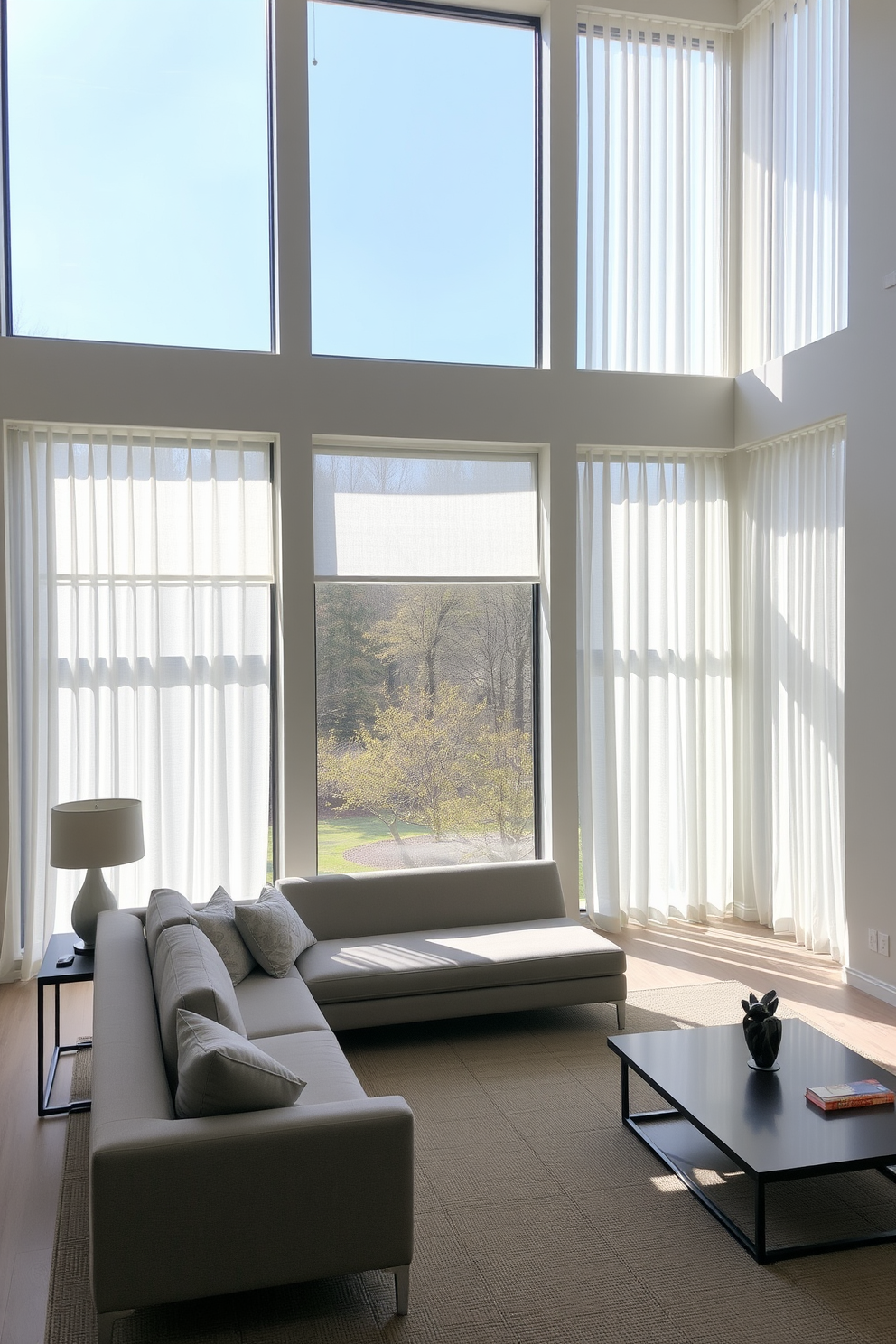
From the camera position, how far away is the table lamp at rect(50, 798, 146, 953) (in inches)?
175

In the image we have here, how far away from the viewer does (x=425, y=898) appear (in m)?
5.40

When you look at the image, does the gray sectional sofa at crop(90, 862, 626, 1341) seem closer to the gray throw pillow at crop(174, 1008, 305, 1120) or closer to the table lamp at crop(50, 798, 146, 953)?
the gray throw pillow at crop(174, 1008, 305, 1120)

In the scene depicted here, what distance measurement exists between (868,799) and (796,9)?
462 centimetres

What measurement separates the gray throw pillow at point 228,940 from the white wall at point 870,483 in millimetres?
3192

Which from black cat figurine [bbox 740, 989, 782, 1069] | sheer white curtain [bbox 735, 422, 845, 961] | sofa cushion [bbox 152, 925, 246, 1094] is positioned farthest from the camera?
sheer white curtain [bbox 735, 422, 845, 961]

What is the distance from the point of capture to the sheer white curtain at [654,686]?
6.72m

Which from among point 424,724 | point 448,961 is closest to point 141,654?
point 424,724

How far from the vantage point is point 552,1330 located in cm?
273

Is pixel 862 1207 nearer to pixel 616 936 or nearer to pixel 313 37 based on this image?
pixel 616 936

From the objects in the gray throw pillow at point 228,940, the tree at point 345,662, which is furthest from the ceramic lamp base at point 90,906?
the tree at point 345,662

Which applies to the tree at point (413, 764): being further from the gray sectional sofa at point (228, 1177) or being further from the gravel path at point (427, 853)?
the gray sectional sofa at point (228, 1177)

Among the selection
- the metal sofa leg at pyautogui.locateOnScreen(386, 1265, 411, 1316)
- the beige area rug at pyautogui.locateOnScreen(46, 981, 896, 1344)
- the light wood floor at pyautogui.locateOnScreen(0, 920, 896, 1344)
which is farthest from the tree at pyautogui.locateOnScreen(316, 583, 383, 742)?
the metal sofa leg at pyautogui.locateOnScreen(386, 1265, 411, 1316)

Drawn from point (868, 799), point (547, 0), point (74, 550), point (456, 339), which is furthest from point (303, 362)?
point (868, 799)

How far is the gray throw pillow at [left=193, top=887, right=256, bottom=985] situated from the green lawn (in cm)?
181
